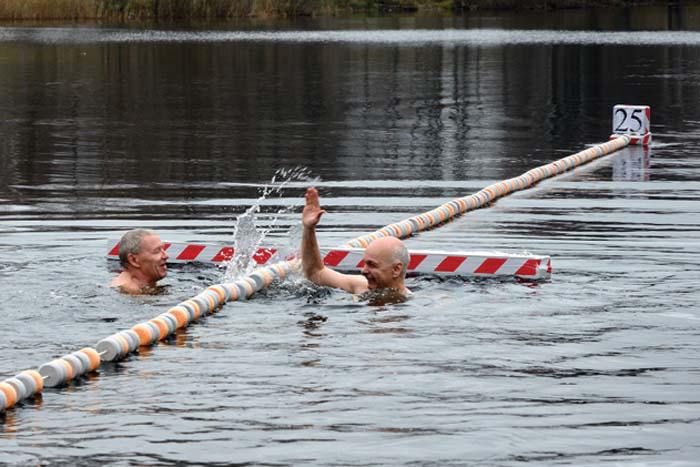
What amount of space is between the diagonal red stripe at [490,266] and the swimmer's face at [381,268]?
4.48 feet

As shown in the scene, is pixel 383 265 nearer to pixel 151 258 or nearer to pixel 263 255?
pixel 151 258

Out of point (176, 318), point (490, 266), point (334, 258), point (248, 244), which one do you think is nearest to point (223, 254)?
point (248, 244)

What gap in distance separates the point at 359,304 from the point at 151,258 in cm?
177

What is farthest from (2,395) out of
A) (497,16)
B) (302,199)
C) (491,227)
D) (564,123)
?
(497,16)

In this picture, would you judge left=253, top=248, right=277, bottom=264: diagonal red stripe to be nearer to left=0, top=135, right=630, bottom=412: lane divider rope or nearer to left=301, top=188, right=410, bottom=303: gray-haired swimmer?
left=0, top=135, right=630, bottom=412: lane divider rope

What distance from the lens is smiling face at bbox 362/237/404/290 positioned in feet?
40.4

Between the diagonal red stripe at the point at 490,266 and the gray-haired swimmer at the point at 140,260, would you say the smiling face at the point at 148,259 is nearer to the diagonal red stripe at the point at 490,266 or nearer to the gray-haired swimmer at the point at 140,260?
the gray-haired swimmer at the point at 140,260

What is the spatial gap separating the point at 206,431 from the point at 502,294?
15.6 feet

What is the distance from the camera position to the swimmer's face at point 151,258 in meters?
12.7

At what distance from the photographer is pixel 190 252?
14242mm

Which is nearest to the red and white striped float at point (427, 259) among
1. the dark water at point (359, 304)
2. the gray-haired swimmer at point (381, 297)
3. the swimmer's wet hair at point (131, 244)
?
the dark water at point (359, 304)

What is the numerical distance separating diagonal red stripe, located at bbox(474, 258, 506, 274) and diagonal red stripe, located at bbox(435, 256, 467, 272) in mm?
168

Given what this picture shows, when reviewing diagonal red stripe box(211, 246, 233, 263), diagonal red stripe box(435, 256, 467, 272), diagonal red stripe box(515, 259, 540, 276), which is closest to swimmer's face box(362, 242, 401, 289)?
diagonal red stripe box(435, 256, 467, 272)

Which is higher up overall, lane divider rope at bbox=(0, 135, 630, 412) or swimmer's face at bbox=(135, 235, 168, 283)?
swimmer's face at bbox=(135, 235, 168, 283)
